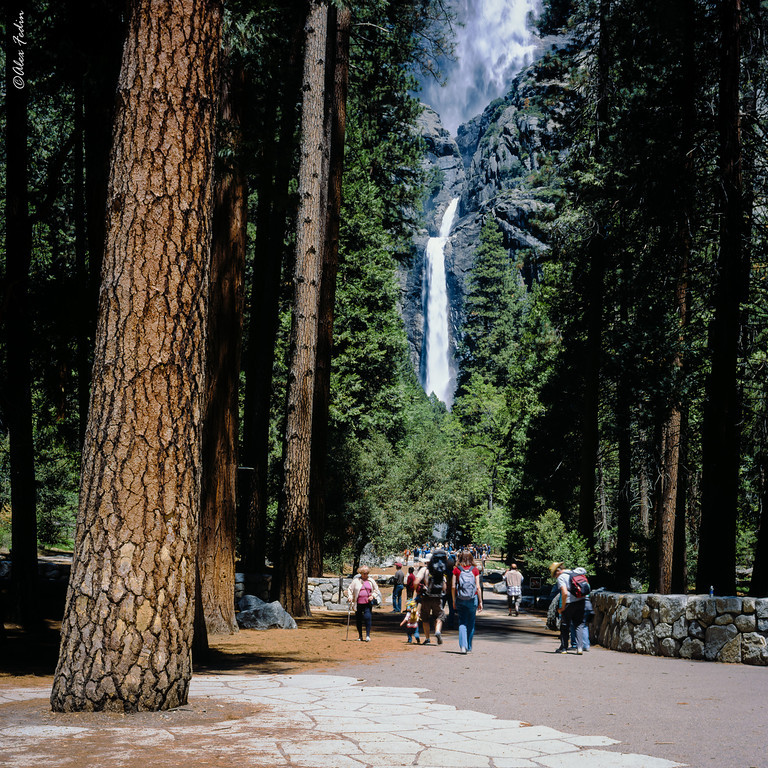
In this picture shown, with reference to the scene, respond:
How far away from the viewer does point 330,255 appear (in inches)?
655

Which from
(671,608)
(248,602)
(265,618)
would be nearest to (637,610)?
(671,608)

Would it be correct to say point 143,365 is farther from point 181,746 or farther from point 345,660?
point 345,660

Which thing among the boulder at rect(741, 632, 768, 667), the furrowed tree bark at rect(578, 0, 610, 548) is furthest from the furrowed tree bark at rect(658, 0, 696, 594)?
the boulder at rect(741, 632, 768, 667)

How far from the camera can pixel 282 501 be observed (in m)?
13.6

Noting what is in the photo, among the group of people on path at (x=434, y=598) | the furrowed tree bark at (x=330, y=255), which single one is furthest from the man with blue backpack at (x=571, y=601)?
the furrowed tree bark at (x=330, y=255)

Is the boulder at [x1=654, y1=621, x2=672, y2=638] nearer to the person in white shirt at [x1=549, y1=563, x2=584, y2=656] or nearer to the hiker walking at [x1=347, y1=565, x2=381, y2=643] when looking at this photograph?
the person in white shirt at [x1=549, y1=563, x2=584, y2=656]

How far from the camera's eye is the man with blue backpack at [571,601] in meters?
12.1

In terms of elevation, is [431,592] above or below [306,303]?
below

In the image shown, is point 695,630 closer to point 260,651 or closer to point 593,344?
point 260,651

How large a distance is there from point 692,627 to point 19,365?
10808mm

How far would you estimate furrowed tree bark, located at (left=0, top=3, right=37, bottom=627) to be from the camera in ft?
36.9

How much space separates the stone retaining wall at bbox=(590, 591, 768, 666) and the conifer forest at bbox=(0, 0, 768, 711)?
3.58ft

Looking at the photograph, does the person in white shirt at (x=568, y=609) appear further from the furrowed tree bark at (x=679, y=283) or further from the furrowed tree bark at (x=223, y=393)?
the furrowed tree bark at (x=679, y=283)

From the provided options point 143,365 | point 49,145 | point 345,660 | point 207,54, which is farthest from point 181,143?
point 49,145
